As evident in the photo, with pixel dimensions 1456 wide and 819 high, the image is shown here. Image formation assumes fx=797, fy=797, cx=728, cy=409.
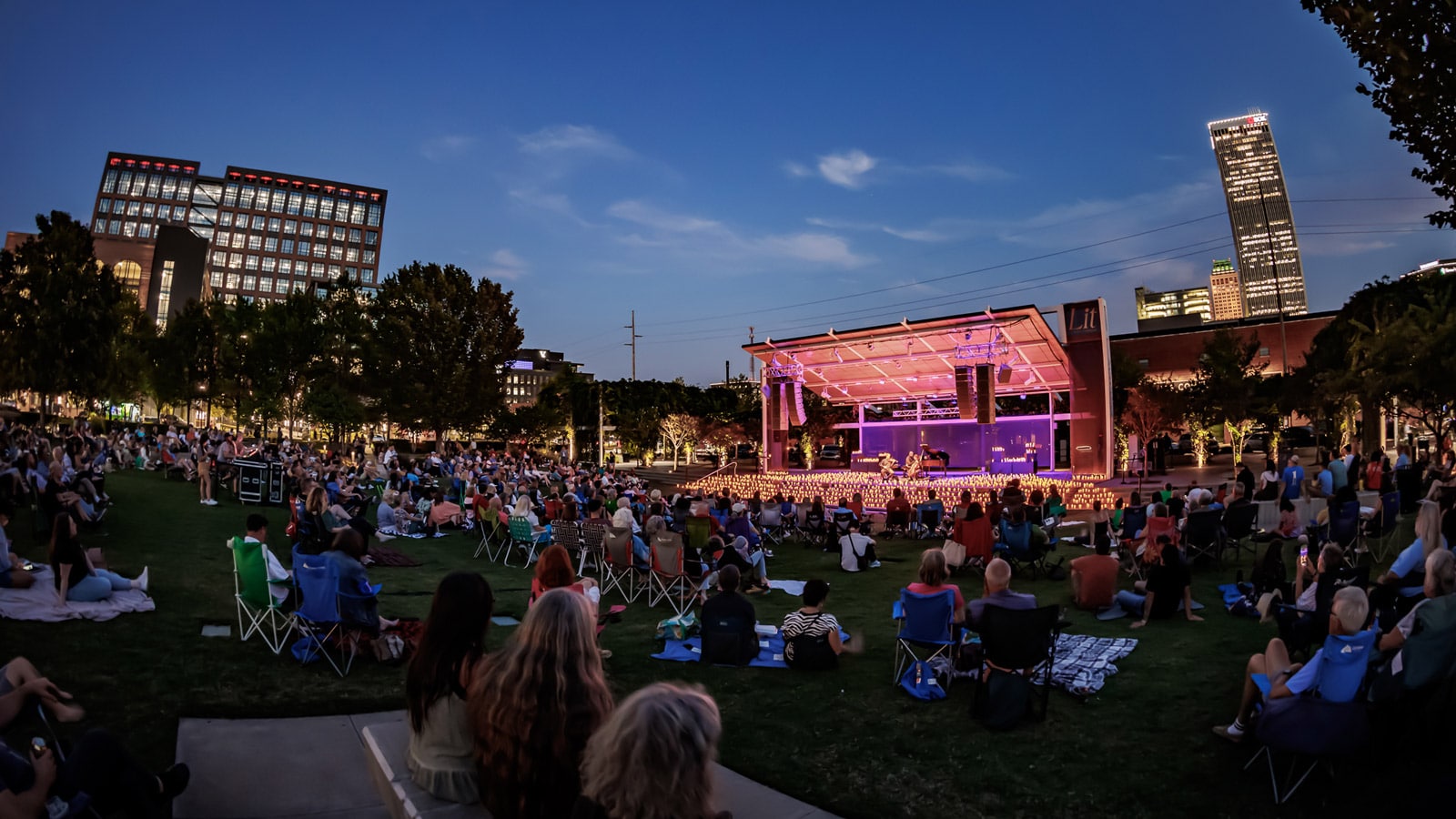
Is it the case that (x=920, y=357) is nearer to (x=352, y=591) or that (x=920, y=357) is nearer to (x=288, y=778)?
(x=352, y=591)

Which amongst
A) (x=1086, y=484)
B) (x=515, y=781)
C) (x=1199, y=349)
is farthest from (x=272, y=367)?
(x=1199, y=349)

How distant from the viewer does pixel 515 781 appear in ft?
8.78

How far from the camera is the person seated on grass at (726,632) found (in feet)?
21.9

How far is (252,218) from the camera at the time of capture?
12938 cm

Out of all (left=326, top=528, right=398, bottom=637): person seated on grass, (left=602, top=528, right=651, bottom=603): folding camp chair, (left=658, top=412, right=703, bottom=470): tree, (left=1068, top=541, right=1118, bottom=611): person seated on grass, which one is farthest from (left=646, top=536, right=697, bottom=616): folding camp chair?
(left=658, top=412, right=703, bottom=470): tree

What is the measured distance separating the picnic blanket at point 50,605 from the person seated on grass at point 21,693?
11.3 feet

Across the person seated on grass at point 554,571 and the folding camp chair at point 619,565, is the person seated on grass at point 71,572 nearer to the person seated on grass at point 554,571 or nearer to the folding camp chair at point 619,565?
the person seated on grass at point 554,571

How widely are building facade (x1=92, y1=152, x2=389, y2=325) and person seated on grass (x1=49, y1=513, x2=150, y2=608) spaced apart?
12274cm

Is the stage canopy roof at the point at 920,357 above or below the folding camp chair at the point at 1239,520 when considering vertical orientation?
above

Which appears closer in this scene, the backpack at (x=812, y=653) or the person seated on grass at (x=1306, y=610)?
the person seated on grass at (x=1306, y=610)

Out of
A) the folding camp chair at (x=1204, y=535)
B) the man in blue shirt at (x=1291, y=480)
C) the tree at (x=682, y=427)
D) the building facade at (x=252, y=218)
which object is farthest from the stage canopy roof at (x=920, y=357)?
the building facade at (x=252, y=218)

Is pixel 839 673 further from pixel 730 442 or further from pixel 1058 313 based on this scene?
pixel 730 442

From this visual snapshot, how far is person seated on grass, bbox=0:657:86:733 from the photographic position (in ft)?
11.6

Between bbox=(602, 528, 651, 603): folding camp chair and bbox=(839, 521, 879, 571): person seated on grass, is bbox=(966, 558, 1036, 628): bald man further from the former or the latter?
bbox=(839, 521, 879, 571): person seated on grass
